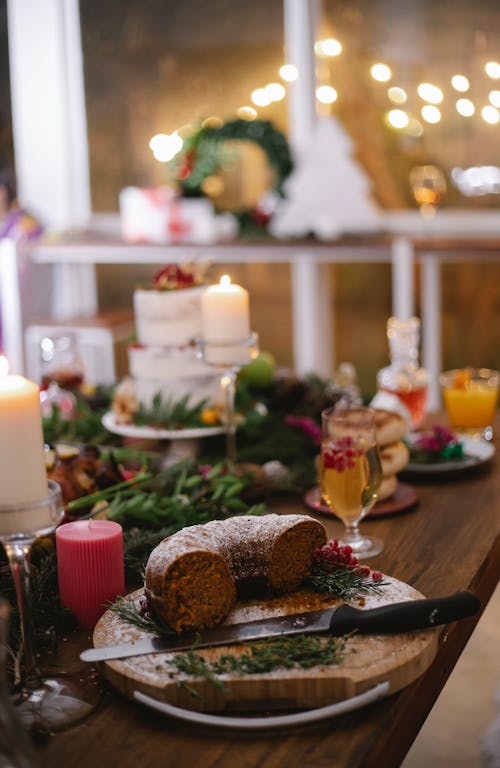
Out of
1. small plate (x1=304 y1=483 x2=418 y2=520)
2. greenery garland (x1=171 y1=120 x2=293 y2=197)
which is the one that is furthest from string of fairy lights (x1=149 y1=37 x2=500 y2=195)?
small plate (x1=304 y1=483 x2=418 y2=520)

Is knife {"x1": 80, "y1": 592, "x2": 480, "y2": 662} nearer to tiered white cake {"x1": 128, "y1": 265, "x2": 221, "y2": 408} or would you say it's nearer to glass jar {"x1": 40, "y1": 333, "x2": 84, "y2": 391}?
tiered white cake {"x1": 128, "y1": 265, "x2": 221, "y2": 408}

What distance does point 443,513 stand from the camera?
1.51m

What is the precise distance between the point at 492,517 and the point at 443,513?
0.07m

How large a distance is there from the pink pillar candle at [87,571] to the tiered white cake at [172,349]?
27.4 inches

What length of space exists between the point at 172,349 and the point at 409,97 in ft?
8.96

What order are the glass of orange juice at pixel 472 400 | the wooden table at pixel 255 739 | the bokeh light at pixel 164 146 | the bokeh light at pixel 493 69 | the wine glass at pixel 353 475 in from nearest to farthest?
the wooden table at pixel 255 739, the wine glass at pixel 353 475, the glass of orange juice at pixel 472 400, the bokeh light at pixel 493 69, the bokeh light at pixel 164 146

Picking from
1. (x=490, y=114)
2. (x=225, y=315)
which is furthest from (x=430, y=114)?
(x=225, y=315)

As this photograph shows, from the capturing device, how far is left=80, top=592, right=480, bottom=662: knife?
3.24 feet

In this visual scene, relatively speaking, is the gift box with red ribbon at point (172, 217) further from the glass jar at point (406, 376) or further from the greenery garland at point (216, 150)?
the glass jar at point (406, 376)

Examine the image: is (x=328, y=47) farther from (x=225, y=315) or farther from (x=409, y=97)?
(x=225, y=315)

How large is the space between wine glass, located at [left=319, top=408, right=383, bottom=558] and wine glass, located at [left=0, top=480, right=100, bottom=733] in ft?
1.46

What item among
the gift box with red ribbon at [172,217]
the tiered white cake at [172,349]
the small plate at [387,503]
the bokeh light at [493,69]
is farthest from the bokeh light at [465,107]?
the small plate at [387,503]

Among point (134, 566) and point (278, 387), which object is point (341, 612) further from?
point (278, 387)

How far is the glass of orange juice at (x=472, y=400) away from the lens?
1.90 meters
